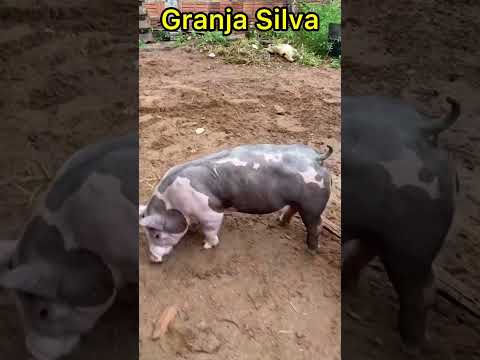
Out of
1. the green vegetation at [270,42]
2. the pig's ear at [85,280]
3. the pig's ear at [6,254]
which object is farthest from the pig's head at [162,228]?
the green vegetation at [270,42]

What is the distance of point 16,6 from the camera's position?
4098 millimetres

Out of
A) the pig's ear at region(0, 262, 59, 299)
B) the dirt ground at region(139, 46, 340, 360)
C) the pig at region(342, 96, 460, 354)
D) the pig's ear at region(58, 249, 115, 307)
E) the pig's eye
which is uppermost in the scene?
the pig at region(342, 96, 460, 354)

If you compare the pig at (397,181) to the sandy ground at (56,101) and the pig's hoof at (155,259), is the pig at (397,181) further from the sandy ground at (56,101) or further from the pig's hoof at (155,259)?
the pig's hoof at (155,259)

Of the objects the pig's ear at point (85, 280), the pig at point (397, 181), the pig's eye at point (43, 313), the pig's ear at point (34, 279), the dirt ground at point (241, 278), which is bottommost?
the dirt ground at point (241, 278)

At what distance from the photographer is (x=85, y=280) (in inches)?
54.4

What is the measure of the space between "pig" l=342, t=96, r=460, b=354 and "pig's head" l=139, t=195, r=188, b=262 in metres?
0.89

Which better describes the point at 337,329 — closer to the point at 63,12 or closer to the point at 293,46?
the point at 63,12

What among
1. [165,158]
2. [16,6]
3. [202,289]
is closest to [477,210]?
[202,289]

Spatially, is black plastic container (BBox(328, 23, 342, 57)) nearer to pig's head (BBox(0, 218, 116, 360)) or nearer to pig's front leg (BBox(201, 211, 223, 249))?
pig's front leg (BBox(201, 211, 223, 249))

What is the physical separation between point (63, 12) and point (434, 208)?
411 centimetres

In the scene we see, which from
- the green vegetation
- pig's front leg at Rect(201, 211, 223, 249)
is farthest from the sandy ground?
the green vegetation

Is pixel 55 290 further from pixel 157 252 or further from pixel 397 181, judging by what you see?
pixel 397 181

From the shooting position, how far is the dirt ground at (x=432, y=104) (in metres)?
1.58

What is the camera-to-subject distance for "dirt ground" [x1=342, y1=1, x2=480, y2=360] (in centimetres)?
158
